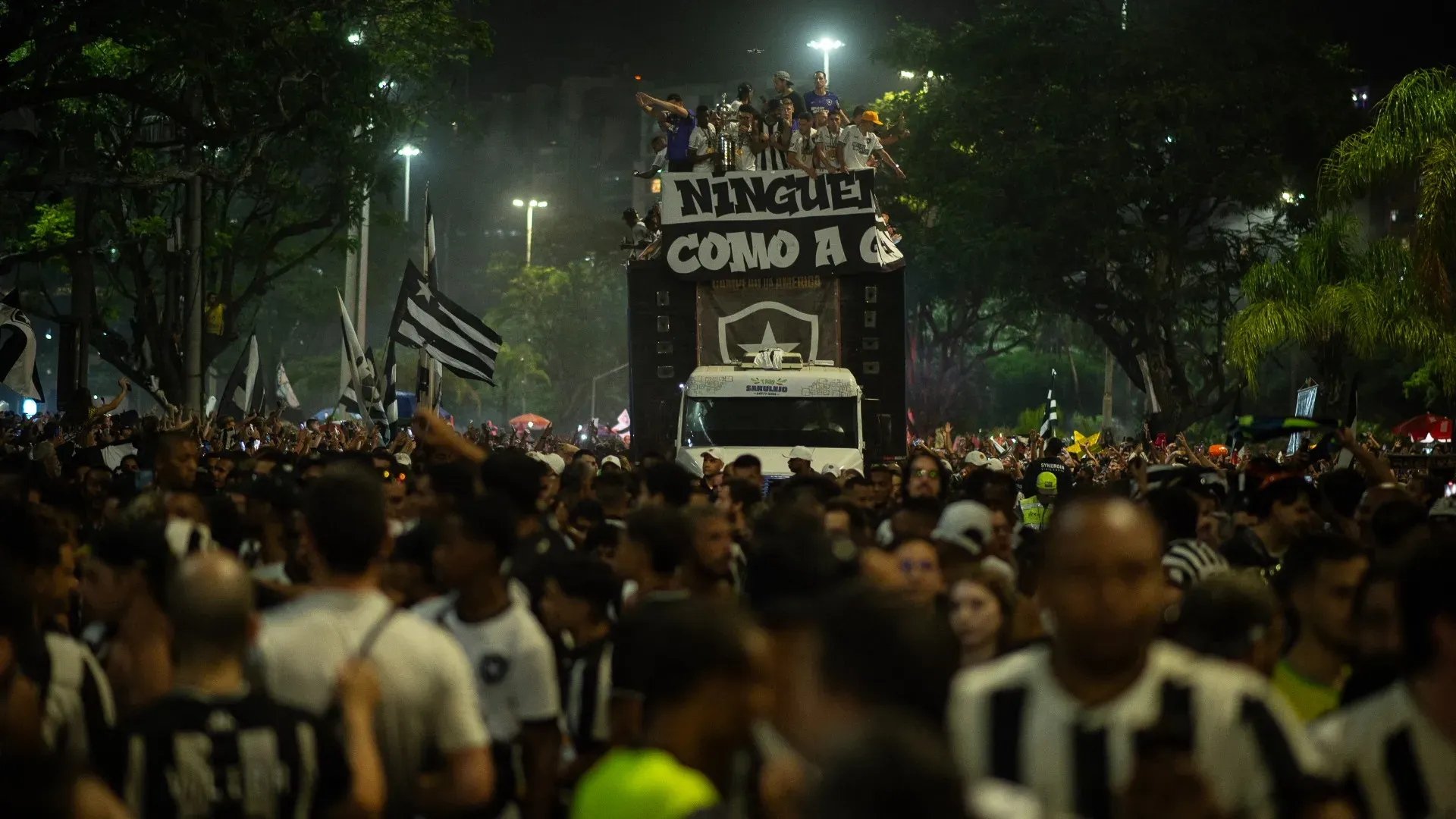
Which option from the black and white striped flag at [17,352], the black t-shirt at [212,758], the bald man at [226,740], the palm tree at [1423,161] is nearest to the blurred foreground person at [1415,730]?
the bald man at [226,740]

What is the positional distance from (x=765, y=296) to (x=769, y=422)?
2460 millimetres

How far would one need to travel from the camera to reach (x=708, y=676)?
3482 millimetres

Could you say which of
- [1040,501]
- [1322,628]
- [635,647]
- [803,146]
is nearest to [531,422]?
[803,146]

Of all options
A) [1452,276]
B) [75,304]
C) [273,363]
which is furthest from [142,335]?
[273,363]

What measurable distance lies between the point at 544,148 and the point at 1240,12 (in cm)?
8451

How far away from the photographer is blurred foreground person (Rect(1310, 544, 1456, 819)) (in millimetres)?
3469

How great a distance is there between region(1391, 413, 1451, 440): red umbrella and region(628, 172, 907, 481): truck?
65.6 ft

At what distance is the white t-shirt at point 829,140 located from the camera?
2338 centimetres

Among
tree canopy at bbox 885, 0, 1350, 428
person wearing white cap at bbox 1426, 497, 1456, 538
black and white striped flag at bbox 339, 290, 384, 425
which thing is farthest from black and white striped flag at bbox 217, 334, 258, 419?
person wearing white cap at bbox 1426, 497, 1456, 538

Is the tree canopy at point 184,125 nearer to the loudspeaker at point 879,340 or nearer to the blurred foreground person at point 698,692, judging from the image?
the loudspeaker at point 879,340

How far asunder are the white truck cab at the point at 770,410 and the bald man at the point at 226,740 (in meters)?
15.7

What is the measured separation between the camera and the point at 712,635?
3.50 m

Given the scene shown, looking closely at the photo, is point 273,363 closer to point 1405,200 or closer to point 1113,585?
point 1405,200

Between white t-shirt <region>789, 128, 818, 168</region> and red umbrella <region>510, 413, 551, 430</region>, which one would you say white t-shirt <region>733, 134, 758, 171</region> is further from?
red umbrella <region>510, 413, 551, 430</region>
